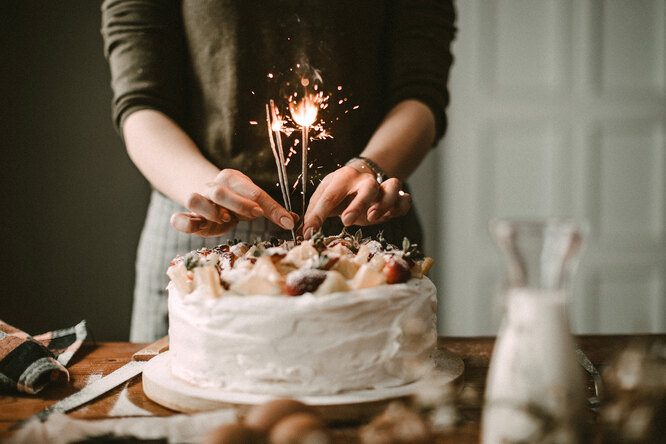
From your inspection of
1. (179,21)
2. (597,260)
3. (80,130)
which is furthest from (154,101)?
(597,260)

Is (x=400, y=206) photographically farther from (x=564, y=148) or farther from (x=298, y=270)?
(x=564, y=148)

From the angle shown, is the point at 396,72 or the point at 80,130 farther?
the point at 80,130

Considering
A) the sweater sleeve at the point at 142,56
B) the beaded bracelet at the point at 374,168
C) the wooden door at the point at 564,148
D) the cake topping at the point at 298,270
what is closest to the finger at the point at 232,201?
the cake topping at the point at 298,270

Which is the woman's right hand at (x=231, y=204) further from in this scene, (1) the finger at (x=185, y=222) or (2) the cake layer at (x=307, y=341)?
(2) the cake layer at (x=307, y=341)

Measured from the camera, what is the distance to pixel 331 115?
5.51ft

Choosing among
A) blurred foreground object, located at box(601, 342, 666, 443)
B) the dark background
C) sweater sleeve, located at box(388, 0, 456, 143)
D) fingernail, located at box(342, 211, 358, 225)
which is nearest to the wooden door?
sweater sleeve, located at box(388, 0, 456, 143)

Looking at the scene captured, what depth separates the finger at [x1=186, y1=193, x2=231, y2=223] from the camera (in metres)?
1.22

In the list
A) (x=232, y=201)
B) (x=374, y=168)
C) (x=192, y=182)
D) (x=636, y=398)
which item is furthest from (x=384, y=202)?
(x=636, y=398)

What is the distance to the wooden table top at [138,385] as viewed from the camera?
834 millimetres

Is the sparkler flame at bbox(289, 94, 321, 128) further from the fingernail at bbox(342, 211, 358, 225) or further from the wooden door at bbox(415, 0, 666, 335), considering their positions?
the wooden door at bbox(415, 0, 666, 335)

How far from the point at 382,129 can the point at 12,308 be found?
78.5 inches

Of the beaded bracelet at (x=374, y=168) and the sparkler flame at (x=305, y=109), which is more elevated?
the sparkler flame at (x=305, y=109)

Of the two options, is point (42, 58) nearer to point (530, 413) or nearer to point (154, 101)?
point (154, 101)

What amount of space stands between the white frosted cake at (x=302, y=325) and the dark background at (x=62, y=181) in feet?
6.09
